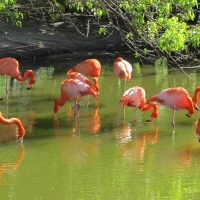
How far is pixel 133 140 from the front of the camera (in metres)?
8.23

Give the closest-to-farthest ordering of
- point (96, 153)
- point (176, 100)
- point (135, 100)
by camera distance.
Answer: point (96, 153)
point (176, 100)
point (135, 100)

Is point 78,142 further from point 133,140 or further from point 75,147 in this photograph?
point 133,140

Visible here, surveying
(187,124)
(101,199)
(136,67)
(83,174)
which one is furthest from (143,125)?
(136,67)

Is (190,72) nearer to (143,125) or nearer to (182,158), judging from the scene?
(143,125)

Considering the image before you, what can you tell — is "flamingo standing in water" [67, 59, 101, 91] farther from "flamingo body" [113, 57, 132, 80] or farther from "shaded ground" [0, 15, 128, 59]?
"shaded ground" [0, 15, 128, 59]

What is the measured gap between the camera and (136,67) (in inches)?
547

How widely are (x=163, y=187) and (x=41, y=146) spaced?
2.07 m

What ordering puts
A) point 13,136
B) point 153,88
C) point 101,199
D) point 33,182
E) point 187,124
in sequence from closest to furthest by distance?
point 101,199 < point 33,182 < point 13,136 < point 187,124 < point 153,88

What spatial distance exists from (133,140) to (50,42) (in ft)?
25.9

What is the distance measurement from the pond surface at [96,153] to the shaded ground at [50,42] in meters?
4.00

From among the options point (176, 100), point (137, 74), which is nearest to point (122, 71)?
point (176, 100)

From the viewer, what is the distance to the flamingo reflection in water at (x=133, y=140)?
764cm

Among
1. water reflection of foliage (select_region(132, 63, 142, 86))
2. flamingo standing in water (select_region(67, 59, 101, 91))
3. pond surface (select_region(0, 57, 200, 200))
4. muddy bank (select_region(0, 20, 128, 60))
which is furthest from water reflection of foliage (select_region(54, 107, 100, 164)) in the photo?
muddy bank (select_region(0, 20, 128, 60))

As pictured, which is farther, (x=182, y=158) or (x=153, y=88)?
(x=153, y=88)
